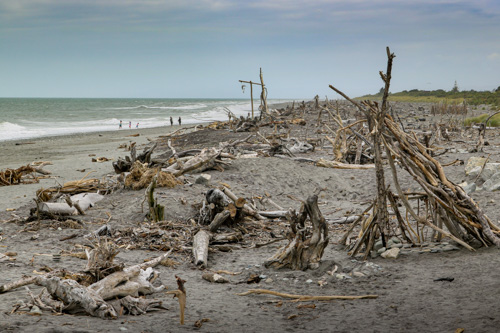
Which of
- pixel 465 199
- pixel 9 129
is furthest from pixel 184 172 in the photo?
pixel 9 129

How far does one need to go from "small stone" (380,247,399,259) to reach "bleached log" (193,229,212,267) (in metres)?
2.06

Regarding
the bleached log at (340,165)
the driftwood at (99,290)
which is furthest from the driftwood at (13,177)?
the driftwood at (99,290)

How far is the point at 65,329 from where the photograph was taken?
357 cm

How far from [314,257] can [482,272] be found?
1673mm

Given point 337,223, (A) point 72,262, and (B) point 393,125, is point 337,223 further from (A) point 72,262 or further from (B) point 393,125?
(A) point 72,262

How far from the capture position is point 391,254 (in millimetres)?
5574

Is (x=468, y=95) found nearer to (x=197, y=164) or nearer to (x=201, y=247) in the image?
(x=197, y=164)

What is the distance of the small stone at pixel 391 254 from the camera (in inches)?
219

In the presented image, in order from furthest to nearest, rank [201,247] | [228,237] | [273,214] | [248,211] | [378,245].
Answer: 1. [273,214]
2. [248,211]
3. [228,237]
4. [201,247]
5. [378,245]

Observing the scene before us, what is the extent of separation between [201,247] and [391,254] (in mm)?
2285

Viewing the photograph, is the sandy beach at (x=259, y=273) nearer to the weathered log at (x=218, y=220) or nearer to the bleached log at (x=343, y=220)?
the bleached log at (x=343, y=220)

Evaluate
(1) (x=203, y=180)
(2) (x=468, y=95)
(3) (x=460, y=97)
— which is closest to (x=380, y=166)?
(1) (x=203, y=180)

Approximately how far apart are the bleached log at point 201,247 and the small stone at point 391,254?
206 cm

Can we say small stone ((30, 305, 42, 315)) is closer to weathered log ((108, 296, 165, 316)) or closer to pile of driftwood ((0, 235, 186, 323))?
pile of driftwood ((0, 235, 186, 323))
